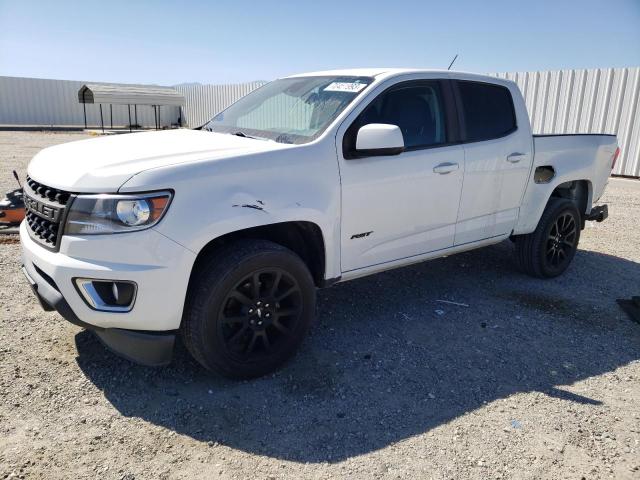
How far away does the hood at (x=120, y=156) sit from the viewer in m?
2.70

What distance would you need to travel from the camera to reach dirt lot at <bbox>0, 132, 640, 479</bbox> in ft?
8.31

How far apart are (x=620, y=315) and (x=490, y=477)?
2.75 meters

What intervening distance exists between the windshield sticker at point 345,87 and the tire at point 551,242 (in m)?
2.48

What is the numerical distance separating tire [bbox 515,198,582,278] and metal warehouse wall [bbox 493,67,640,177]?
29.4 ft

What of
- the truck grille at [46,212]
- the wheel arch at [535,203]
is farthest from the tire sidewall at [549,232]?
the truck grille at [46,212]

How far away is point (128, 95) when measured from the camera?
27.0 m

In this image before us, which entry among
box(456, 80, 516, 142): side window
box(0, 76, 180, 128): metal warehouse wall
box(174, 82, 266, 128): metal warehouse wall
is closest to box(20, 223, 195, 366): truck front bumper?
box(456, 80, 516, 142): side window

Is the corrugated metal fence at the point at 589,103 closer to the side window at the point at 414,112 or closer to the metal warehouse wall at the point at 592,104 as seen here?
the metal warehouse wall at the point at 592,104

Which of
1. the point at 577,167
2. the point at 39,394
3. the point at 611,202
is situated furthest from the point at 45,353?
the point at 611,202

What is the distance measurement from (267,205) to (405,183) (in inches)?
45.1

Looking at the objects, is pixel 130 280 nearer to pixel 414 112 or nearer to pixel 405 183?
pixel 405 183

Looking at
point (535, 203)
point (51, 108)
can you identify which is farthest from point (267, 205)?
point (51, 108)

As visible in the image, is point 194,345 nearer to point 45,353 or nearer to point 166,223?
point 166,223

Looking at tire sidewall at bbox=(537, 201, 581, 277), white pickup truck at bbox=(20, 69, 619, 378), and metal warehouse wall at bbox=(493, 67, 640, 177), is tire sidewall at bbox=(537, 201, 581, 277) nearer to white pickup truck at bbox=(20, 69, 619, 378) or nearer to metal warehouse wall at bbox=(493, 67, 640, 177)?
white pickup truck at bbox=(20, 69, 619, 378)
